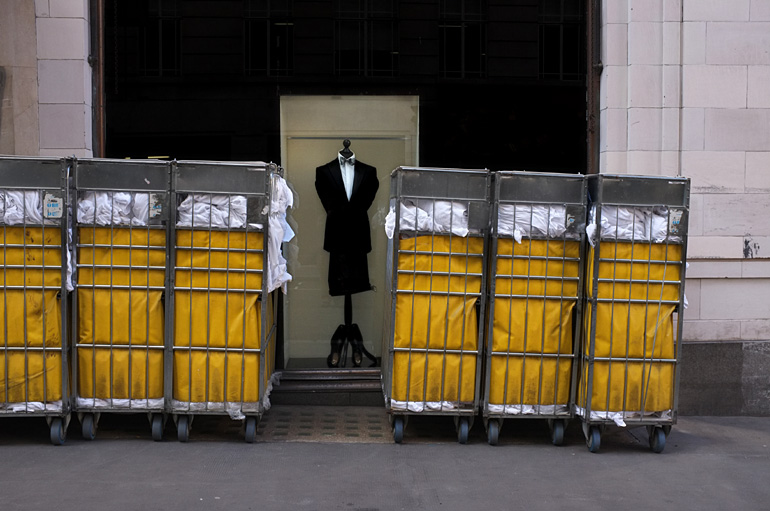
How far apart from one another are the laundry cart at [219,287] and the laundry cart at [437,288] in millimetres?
1114

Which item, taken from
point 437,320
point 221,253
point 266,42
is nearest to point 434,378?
point 437,320

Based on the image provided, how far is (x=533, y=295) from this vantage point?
742 centimetres

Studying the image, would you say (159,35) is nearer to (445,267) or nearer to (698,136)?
(445,267)

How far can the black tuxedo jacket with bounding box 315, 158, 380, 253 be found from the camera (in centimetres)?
935

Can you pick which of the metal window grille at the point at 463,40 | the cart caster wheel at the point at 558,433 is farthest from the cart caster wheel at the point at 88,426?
the metal window grille at the point at 463,40

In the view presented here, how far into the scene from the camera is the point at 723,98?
8.97 m

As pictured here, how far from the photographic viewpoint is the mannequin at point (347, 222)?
30.7 feet

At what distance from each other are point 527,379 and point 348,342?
105 inches

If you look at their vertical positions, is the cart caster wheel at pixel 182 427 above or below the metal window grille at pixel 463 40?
below

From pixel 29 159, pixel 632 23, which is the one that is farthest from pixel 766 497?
pixel 29 159

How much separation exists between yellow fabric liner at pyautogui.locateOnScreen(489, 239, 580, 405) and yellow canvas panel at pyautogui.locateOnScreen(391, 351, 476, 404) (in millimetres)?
245

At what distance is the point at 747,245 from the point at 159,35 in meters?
6.46

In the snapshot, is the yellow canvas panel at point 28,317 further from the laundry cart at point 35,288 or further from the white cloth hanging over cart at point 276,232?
the white cloth hanging over cart at point 276,232

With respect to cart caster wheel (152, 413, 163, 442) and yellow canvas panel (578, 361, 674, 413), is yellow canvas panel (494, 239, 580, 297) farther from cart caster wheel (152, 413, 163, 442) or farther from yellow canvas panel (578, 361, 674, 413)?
cart caster wheel (152, 413, 163, 442)
